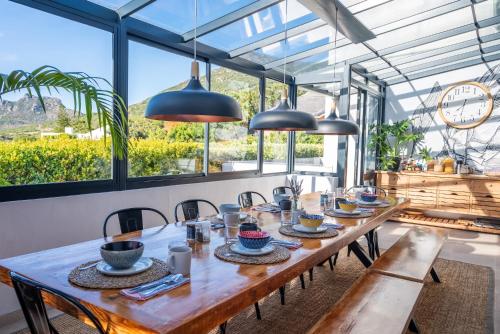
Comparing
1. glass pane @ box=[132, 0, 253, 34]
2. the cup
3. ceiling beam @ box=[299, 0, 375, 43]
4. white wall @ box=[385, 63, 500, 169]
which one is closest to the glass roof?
glass pane @ box=[132, 0, 253, 34]

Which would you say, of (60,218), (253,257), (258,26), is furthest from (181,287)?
(258,26)

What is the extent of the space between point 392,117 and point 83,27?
5.74m

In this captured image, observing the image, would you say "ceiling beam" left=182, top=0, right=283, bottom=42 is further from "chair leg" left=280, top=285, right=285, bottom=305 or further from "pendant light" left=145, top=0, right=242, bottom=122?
"chair leg" left=280, top=285, right=285, bottom=305

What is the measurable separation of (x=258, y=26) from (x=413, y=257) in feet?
9.17

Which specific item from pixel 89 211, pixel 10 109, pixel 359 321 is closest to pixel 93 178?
pixel 89 211

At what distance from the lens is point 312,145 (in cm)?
641

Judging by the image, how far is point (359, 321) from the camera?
74.4 inches

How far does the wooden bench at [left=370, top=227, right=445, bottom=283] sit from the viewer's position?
264 cm

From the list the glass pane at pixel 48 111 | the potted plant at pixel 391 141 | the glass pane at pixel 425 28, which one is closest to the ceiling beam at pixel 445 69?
the potted plant at pixel 391 141

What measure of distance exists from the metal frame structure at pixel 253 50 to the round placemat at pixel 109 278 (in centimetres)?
149

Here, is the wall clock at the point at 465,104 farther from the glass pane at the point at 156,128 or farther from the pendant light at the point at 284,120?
the pendant light at the point at 284,120

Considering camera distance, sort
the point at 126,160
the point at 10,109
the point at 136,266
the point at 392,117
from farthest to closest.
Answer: the point at 392,117
the point at 126,160
the point at 10,109
the point at 136,266

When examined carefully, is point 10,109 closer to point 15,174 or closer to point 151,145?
point 15,174

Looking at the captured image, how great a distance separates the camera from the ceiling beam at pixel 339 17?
10.8 ft
